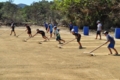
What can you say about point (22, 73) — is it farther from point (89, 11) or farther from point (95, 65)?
point (89, 11)

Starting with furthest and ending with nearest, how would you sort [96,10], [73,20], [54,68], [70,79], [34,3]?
1. [34,3]
2. [73,20]
3. [96,10]
4. [54,68]
5. [70,79]

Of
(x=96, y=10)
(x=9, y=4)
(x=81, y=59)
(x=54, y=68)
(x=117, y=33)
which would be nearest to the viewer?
(x=54, y=68)

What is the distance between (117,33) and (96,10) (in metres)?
13.1

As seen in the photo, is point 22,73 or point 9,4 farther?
point 9,4

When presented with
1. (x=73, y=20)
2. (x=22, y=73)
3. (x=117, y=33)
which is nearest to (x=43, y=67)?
(x=22, y=73)

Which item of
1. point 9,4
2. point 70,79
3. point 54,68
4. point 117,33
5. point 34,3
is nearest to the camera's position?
point 70,79

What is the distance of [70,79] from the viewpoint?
28.2 ft

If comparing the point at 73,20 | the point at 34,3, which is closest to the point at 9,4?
the point at 34,3

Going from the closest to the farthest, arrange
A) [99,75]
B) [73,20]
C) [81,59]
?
[99,75], [81,59], [73,20]

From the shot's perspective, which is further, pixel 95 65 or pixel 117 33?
pixel 117 33

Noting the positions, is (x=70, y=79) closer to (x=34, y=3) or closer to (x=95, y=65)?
(x=95, y=65)

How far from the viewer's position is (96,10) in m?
36.2

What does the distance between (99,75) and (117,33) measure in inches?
583

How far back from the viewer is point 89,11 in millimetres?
36312
